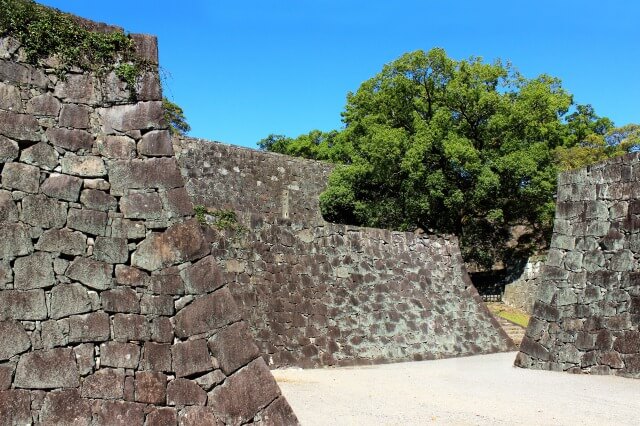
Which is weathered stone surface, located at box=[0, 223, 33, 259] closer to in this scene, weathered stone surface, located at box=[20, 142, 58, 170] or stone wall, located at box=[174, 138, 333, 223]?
weathered stone surface, located at box=[20, 142, 58, 170]

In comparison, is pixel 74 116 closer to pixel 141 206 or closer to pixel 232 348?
pixel 141 206

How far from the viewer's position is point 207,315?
5.77m

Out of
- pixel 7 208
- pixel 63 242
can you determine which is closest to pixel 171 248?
pixel 63 242

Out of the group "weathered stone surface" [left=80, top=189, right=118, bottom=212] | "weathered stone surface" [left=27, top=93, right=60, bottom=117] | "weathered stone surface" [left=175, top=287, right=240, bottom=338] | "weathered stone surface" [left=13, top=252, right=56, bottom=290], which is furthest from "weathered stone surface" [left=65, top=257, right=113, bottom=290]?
"weathered stone surface" [left=27, top=93, right=60, bottom=117]

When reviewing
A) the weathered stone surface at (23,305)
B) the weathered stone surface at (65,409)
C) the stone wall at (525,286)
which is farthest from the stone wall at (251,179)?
the weathered stone surface at (65,409)

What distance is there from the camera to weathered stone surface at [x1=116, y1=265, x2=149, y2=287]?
5.62m

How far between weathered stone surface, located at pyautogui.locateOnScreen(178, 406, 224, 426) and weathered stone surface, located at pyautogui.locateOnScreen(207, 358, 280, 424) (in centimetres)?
5

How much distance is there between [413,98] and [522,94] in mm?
4211

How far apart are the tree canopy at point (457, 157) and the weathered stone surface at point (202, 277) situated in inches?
704

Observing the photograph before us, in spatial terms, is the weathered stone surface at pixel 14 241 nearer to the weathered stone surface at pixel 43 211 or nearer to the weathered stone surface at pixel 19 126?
the weathered stone surface at pixel 43 211

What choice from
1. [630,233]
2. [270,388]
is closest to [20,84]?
[270,388]

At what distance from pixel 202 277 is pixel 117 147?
1.45 meters

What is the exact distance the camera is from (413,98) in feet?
82.6

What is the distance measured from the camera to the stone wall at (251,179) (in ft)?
71.1
